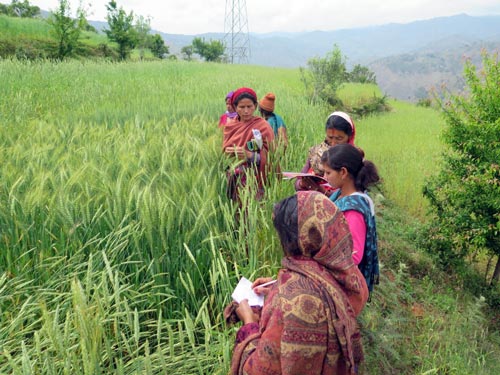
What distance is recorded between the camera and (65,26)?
59.5 ft

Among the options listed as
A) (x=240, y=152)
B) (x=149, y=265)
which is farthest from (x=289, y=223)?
(x=240, y=152)

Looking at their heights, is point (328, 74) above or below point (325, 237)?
above

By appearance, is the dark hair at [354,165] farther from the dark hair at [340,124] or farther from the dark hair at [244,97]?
the dark hair at [244,97]

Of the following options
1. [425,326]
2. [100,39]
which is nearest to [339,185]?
[425,326]

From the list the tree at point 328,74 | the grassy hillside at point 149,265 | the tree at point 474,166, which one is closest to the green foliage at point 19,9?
the tree at point 328,74

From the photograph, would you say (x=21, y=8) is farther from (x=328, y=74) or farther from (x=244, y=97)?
(x=244, y=97)

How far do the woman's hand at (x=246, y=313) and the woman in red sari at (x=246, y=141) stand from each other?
1308 millimetres

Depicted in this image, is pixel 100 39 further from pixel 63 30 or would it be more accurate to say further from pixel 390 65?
pixel 390 65

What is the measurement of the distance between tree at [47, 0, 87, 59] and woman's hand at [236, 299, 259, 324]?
1976cm

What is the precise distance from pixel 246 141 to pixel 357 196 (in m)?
1.38

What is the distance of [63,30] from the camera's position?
715 inches

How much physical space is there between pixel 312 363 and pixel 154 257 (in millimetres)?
870

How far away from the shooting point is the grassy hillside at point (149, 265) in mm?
1350

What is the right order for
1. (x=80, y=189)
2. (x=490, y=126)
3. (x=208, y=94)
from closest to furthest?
(x=80, y=189) < (x=490, y=126) < (x=208, y=94)
